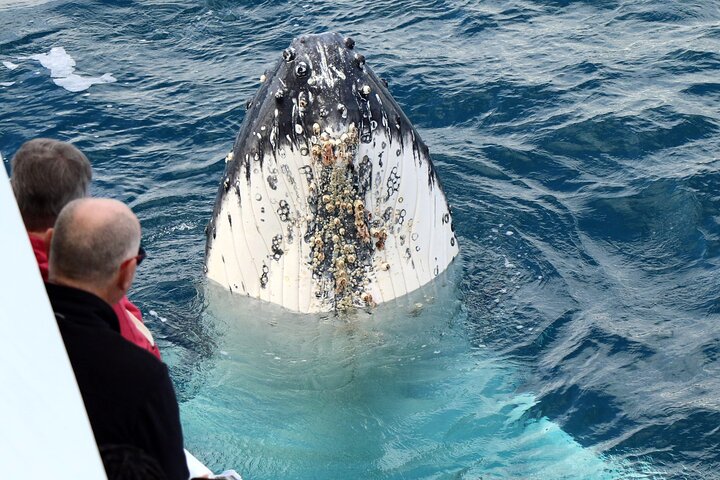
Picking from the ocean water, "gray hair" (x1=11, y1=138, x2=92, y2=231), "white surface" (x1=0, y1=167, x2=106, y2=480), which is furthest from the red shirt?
the ocean water

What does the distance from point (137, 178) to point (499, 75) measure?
5070mm

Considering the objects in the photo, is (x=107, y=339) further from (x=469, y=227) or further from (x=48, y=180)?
(x=469, y=227)

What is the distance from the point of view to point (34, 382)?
348cm

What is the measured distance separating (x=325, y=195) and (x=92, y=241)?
3.45 metres

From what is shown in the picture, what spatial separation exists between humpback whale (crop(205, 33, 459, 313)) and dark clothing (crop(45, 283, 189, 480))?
133 inches

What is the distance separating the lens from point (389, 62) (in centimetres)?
1530

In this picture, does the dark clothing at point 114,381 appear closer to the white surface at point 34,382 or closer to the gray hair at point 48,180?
the white surface at point 34,382

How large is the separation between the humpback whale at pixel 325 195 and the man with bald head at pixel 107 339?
10.5 ft

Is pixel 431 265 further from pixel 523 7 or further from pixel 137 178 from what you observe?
pixel 523 7

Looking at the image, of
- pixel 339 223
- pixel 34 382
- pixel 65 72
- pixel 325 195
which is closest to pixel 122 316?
pixel 34 382

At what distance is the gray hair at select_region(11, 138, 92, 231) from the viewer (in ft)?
15.9

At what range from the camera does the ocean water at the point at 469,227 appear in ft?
26.2

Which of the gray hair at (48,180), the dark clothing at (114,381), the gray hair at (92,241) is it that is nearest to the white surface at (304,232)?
the gray hair at (48,180)

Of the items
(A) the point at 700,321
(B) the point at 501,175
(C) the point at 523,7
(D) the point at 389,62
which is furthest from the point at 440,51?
(A) the point at 700,321
